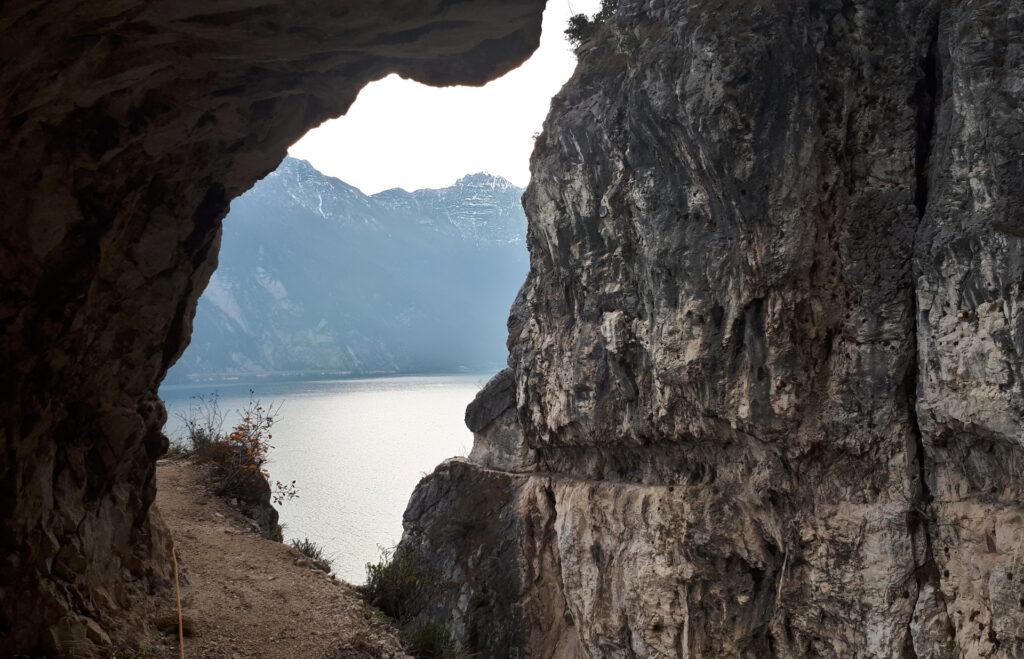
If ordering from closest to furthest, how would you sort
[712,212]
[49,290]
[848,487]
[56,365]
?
[49,290] → [56,365] → [848,487] → [712,212]

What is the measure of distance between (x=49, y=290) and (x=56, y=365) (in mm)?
789

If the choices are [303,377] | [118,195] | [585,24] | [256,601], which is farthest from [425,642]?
[303,377]

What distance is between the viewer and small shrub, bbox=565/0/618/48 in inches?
663

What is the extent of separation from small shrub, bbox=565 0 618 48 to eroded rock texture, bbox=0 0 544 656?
10126mm

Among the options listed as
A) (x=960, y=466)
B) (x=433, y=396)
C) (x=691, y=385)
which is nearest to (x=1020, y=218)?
(x=960, y=466)

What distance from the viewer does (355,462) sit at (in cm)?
4534

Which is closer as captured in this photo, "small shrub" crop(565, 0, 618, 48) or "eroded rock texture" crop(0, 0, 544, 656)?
"eroded rock texture" crop(0, 0, 544, 656)

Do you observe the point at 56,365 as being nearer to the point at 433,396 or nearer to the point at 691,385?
the point at 691,385

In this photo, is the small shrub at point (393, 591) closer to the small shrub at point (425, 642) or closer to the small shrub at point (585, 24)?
the small shrub at point (425, 642)

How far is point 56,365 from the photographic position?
250 inches

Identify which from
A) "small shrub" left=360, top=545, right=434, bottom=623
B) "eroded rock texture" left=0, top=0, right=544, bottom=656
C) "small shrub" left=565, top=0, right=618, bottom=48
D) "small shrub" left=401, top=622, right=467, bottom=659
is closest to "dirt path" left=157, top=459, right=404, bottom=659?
"small shrub" left=401, top=622, right=467, bottom=659

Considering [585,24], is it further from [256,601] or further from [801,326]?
[256,601]

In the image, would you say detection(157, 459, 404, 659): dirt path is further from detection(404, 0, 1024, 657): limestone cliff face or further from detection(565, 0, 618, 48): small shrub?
detection(565, 0, 618, 48): small shrub

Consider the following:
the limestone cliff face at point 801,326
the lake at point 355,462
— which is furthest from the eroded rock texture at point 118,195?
the lake at point 355,462
